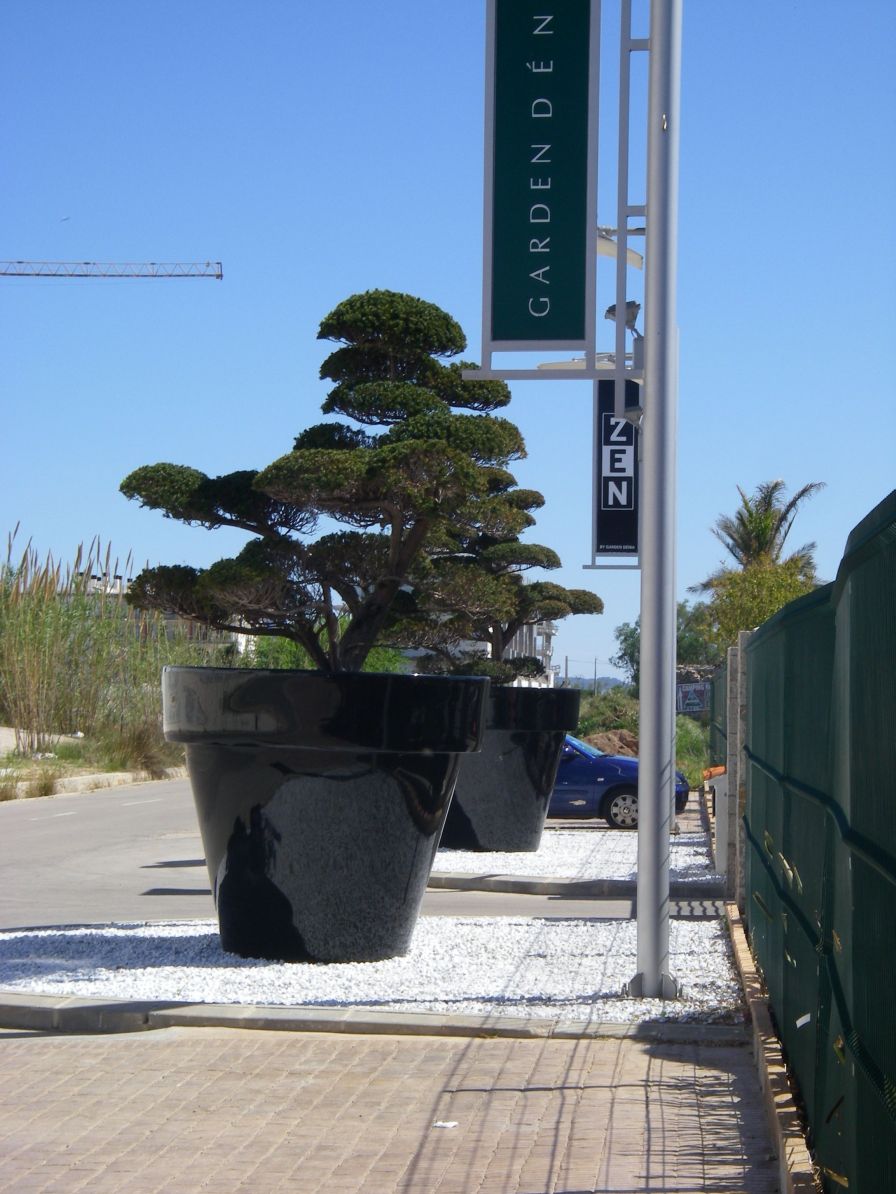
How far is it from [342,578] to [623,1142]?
7029mm

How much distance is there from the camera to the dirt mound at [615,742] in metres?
35.6

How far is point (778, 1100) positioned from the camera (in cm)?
528

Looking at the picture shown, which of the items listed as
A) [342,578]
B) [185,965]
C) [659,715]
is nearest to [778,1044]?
[659,715]

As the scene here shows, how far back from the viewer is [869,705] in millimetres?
3318

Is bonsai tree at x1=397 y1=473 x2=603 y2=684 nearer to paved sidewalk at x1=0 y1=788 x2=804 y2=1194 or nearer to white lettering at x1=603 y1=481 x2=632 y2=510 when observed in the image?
white lettering at x1=603 y1=481 x2=632 y2=510

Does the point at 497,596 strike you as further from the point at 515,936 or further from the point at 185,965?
the point at 185,965

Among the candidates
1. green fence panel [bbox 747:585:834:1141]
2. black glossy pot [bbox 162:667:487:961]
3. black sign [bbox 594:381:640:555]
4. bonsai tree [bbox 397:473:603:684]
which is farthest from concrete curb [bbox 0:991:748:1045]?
black sign [bbox 594:381:640:555]

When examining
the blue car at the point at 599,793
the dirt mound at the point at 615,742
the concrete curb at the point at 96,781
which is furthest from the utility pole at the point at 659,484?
the dirt mound at the point at 615,742

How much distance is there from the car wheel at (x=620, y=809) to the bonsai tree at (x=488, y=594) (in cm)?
229

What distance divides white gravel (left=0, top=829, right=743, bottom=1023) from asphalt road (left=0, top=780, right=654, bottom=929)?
1463 mm

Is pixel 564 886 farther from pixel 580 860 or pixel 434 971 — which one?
pixel 434 971

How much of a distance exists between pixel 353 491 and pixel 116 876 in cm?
582

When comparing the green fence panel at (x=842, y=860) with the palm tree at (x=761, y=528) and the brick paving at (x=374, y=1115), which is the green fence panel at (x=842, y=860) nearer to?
the brick paving at (x=374, y=1115)

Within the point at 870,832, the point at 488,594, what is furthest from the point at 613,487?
the point at 870,832
